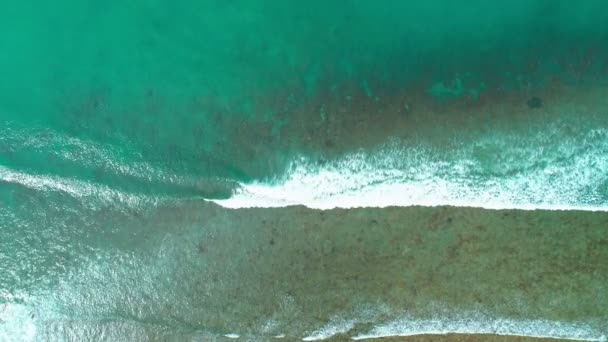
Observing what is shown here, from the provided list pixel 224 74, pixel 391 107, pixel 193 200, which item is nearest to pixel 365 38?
pixel 391 107

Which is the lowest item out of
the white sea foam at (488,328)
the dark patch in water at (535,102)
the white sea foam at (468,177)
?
the white sea foam at (488,328)

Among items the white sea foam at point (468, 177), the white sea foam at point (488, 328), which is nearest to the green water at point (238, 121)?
the white sea foam at point (468, 177)

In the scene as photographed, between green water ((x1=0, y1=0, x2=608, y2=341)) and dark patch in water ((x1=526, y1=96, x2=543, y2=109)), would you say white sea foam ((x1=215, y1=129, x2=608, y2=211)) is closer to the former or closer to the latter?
green water ((x1=0, y1=0, x2=608, y2=341))

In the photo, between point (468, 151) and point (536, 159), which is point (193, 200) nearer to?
point (468, 151)

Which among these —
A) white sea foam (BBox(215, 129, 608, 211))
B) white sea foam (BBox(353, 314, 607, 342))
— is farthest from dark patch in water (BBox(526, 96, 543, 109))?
white sea foam (BBox(353, 314, 607, 342))

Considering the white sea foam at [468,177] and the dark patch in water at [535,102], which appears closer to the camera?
the white sea foam at [468,177]

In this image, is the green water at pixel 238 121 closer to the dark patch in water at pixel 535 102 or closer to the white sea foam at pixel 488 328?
the dark patch in water at pixel 535 102

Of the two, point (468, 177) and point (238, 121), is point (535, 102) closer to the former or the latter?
point (468, 177)
